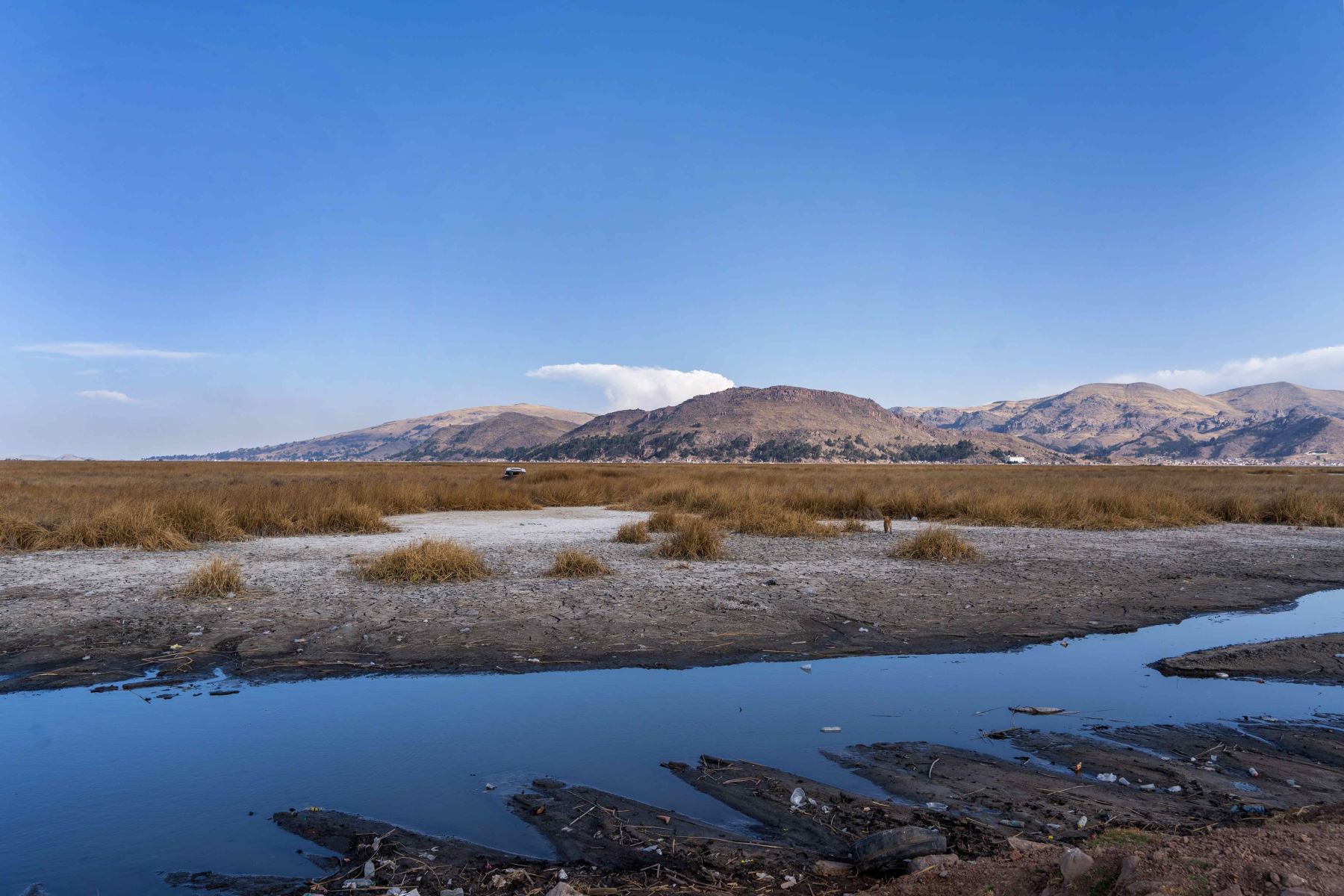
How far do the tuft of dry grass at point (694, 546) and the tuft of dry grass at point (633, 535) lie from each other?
1.44 m

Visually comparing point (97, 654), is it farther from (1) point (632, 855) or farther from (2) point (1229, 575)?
(2) point (1229, 575)

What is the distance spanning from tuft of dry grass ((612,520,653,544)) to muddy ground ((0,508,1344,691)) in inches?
20.4

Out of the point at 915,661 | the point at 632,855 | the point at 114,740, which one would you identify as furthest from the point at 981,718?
the point at 114,740

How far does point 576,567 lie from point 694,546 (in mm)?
2827

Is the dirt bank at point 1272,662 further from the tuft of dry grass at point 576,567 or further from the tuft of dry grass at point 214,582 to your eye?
the tuft of dry grass at point 214,582

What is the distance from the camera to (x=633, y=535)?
16.0m

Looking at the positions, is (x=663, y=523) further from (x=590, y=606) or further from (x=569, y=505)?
(x=569, y=505)

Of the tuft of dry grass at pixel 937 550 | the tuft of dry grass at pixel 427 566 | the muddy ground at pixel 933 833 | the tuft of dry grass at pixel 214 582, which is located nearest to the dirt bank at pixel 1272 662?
the muddy ground at pixel 933 833

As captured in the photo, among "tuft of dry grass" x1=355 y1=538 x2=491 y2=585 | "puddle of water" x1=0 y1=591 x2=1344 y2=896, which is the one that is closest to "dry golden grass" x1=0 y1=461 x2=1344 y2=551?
"tuft of dry grass" x1=355 y1=538 x2=491 y2=585

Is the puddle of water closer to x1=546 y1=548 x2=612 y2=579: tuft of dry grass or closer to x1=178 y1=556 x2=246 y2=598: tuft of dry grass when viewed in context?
x1=178 y1=556 x2=246 y2=598: tuft of dry grass

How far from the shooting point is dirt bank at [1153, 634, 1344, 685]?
6996mm

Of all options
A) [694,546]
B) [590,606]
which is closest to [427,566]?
[590,606]

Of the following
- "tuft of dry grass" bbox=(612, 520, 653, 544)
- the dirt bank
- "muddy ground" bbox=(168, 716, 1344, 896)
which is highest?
"tuft of dry grass" bbox=(612, 520, 653, 544)

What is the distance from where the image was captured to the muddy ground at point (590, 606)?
25.0 ft
